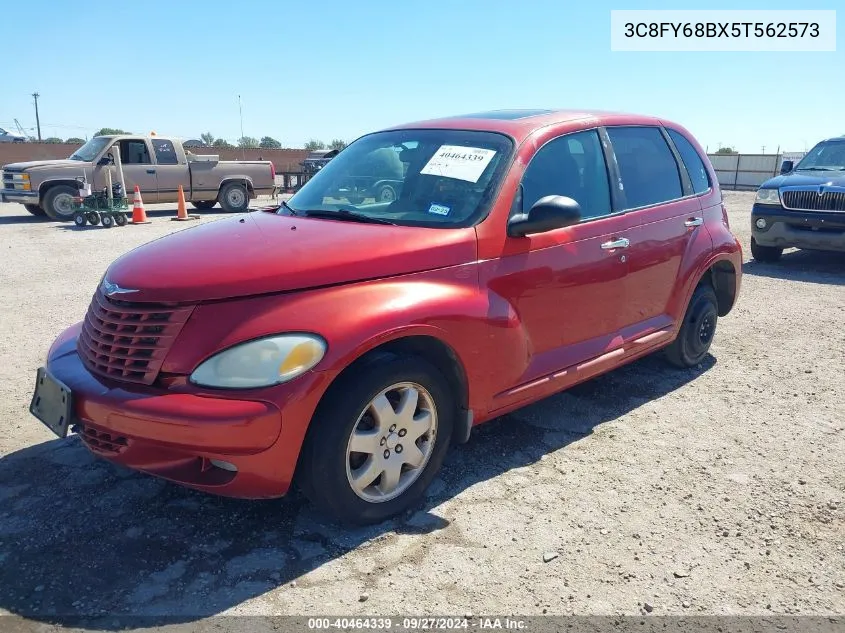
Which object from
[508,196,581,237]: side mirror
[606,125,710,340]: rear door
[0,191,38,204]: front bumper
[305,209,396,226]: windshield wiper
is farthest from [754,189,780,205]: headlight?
[0,191,38,204]: front bumper

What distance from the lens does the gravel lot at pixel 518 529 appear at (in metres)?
2.57

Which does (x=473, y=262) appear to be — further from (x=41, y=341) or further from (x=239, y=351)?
(x=41, y=341)

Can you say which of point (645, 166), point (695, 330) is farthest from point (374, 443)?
point (695, 330)

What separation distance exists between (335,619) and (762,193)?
927 cm

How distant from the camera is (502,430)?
13.4 feet

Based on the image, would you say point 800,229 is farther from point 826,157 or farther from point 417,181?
point 417,181

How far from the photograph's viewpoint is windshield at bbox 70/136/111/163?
1495cm

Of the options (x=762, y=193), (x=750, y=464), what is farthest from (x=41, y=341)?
(x=762, y=193)

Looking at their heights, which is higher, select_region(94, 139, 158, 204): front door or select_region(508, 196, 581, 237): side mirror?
select_region(94, 139, 158, 204): front door

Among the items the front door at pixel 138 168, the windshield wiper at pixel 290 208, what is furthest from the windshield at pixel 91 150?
the windshield wiper at pixel 290 208

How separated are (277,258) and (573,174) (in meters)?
1.92

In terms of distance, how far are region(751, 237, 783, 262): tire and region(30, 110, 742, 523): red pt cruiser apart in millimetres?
6455

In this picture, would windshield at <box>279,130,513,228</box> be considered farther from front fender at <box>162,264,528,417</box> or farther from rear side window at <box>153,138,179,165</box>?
rear side window at <box>153,138,179,165</box>

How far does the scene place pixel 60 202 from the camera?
1467 cm
